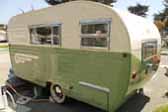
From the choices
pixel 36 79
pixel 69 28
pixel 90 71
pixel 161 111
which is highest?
pixel 69 28

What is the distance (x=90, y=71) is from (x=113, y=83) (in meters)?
0.70

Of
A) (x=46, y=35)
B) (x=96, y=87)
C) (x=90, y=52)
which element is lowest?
(x=96, y=87)

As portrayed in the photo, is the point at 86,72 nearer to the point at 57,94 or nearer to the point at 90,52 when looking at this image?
the point at 90,52

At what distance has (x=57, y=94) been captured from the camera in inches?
282

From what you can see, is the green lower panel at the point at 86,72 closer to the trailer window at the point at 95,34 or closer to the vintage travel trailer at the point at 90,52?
the vintage travel trailer at the point at 90,52

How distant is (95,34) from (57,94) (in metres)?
2.52

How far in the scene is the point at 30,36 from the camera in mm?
7883

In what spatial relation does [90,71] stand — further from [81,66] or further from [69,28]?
[69,28]

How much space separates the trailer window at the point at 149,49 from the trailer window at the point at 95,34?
3.40 feet

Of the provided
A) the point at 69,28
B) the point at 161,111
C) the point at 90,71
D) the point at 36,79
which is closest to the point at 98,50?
the point at 90,71

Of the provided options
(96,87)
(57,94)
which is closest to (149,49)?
(96,87)

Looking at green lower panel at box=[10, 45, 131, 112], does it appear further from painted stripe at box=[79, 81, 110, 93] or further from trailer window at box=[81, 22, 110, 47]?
trailer window at box=[81, 22, 110, 47]

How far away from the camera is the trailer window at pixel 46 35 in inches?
265

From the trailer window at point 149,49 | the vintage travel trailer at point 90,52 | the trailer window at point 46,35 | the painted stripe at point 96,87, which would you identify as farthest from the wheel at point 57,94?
the trailer window at point 149,49
